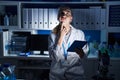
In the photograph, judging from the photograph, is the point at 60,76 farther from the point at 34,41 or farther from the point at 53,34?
the point at 34,41

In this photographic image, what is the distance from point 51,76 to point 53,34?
0.46 m

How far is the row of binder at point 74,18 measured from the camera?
3643 millimetres

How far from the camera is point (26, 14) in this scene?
3770mm

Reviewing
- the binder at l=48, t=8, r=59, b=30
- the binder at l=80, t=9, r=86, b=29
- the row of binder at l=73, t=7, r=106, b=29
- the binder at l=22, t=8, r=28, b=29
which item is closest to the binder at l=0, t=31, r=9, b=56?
the binder at l=22, t=8, r=28, b=29

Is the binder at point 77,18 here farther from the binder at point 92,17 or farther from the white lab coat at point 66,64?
the white lab coat at point 66,64

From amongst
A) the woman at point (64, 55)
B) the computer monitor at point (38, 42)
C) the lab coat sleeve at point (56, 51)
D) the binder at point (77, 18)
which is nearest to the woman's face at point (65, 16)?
the woman at point (64, 55)

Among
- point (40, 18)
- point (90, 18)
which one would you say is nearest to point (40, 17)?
point (40, 18)

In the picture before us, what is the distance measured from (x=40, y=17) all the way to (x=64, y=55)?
138 cm

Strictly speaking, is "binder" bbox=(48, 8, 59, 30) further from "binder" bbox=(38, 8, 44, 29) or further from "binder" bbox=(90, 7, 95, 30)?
"binder" bbox=(90, 7, 95, 30)

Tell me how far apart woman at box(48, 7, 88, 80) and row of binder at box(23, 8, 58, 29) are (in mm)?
1153

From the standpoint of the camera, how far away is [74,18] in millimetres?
3697

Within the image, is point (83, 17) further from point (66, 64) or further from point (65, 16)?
point (66, 64)

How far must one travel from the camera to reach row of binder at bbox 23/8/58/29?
12.3ft

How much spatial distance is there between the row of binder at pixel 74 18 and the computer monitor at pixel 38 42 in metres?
0.16
